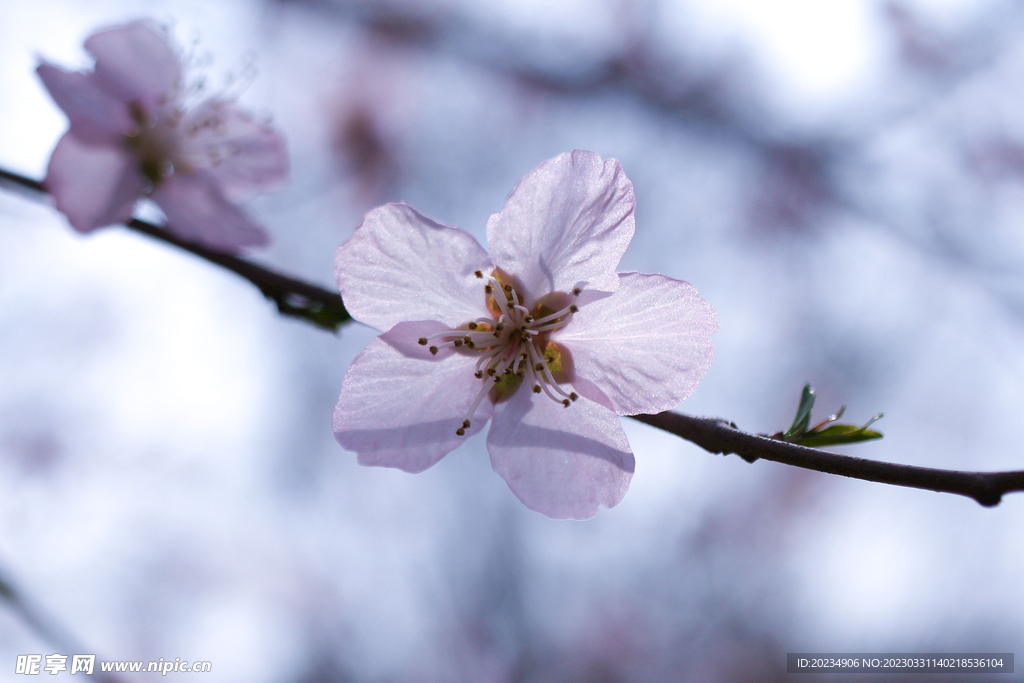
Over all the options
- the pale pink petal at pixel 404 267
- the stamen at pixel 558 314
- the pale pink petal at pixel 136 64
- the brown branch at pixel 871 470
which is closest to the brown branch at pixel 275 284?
the pale pink petal at pixel 404 267

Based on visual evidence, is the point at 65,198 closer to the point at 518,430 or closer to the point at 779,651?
the point at 518,430

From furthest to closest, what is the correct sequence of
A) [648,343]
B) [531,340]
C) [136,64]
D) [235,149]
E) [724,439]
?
[235,149], [136,64], [531,340], [648,343], [724,439]

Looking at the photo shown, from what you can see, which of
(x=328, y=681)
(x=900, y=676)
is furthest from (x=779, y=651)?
(x=328, y=681)

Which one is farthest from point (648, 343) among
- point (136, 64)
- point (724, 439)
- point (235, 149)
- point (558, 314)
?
point (136, 64)

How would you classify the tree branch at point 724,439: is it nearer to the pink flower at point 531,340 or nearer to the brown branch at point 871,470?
the brown branch at point 871,470

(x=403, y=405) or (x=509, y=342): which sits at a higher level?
(x=509, y=342)

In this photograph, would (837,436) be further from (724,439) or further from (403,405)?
(403,405)
